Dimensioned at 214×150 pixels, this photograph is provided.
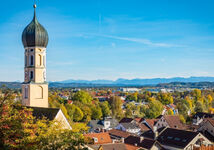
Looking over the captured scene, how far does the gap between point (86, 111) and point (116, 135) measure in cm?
2706

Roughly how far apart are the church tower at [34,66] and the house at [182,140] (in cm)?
2236

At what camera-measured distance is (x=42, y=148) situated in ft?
51.5

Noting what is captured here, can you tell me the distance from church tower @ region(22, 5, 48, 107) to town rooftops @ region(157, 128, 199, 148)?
885 inches

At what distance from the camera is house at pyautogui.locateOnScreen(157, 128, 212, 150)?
44125 millimetres

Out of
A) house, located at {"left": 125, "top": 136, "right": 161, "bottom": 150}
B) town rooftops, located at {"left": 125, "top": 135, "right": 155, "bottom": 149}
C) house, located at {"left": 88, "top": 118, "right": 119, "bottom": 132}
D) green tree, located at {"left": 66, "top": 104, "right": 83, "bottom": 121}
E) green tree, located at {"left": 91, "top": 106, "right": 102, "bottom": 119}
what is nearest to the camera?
house, located at {"left": 125, "top": 136, "right": 161, "bottom": 150}

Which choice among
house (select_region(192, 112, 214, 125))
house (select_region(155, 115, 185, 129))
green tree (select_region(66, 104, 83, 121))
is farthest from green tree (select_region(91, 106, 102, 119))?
house (select_region(192, 112, 214, 125))

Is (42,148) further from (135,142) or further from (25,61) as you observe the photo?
(135,142)

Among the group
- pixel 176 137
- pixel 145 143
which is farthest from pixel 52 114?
pixel 176 137

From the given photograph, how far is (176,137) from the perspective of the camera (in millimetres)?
46625

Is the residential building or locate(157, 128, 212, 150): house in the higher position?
the residential building

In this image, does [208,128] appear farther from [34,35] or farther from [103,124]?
[34,35]

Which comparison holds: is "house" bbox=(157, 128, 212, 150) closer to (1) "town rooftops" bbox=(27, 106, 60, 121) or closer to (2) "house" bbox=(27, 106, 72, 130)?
(2) "house" bbox=(27, 106, 72, 130)

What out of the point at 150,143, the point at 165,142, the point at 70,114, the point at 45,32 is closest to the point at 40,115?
the point at 45,32

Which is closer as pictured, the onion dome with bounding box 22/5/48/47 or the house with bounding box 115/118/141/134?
the onion dome with bounding box 22/5/48/47
